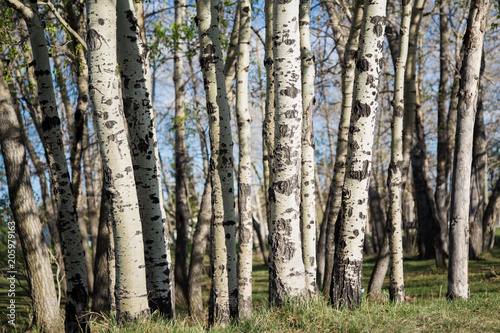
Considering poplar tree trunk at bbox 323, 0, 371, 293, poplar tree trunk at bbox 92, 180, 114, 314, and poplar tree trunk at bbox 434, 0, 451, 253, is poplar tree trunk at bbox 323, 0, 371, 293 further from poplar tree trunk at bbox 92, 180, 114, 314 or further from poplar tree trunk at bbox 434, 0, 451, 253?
poplar tree trunk at bbox 434, 0, 451, 253

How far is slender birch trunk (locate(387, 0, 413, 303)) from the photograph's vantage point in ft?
23.9

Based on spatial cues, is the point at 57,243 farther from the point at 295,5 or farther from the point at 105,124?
the point at 295,5

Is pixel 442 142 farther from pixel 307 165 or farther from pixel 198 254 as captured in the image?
pixel 307 165

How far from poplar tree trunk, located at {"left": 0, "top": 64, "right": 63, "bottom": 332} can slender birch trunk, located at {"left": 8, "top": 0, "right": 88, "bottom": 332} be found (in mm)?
906

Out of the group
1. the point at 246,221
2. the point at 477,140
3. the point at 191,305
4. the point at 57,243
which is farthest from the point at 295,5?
the point at 477,140

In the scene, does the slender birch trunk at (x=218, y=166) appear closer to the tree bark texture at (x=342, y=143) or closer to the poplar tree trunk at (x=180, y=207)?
the tree bark texture at (x=342, y=143)

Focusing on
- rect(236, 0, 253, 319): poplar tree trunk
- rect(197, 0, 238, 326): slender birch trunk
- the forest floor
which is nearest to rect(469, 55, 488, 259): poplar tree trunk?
the forest floor

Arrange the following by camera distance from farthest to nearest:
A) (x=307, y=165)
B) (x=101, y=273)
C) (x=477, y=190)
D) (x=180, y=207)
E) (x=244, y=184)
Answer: (x=477, y=190) → (x=180, y=207) → (x=101, y=273) → (x=244, y=184) → (x=307, y=165)

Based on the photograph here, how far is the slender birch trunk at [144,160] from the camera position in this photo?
4.95m

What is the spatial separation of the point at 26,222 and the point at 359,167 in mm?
5507

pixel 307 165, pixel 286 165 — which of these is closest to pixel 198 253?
pixel 307 165

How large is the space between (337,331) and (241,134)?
4393mm

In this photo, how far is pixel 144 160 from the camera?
509 cm

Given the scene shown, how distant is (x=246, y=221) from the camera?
24.3ft
